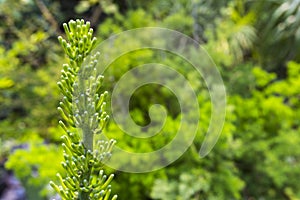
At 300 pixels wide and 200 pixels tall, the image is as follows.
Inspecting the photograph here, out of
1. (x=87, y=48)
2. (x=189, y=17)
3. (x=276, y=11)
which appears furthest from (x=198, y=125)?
(x=87, y=48)

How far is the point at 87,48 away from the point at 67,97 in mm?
78

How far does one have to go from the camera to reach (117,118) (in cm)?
202

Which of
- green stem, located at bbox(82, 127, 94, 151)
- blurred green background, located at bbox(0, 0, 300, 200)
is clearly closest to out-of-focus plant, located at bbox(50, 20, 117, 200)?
green stem, located at bbox(82, 127, 94, 151)

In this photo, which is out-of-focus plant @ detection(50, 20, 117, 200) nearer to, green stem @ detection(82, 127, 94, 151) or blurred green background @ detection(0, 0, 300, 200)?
green stem @ detection(82, 127, 94, 151)

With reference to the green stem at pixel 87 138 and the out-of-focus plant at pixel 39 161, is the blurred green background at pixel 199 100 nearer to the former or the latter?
the out-of-focus plant at pixel 39 161

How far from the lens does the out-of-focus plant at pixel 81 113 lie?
0.56m

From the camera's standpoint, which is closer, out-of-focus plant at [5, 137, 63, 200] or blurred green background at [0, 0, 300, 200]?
out-of-focus plant at [5, 137, 63, 200]

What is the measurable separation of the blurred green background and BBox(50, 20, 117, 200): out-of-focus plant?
3.69ft

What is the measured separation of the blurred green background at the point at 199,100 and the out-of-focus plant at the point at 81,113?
1.13 m

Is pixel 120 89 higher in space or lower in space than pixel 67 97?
higher

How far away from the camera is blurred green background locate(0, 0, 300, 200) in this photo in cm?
189

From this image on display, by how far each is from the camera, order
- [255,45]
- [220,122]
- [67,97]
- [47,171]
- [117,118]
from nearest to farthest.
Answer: [67,97] → [47,171] → [220,122] → [117,118] → [255,45]

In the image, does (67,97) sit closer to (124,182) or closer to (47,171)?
(47,171)

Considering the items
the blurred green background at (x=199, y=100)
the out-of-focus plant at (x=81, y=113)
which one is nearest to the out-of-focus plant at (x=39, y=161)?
Result: the blurred green background at (x=199, y=100)
